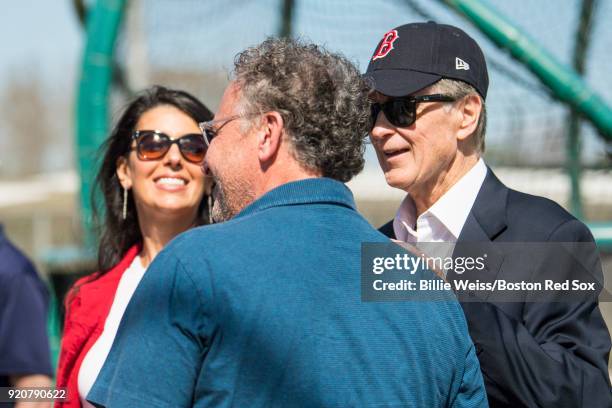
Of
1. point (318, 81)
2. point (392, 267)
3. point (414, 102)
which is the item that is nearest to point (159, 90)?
point (414, 102)

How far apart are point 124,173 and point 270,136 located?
1454 millimetres

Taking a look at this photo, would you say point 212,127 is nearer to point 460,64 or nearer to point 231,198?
point 231,198

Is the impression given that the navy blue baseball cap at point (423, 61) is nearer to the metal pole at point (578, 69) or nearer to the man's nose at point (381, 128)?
the man's nose at point (381, 128)

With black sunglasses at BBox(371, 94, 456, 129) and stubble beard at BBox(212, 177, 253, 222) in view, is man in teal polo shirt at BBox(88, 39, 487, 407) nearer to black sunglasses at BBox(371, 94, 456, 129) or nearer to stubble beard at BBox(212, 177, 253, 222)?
stubble beard at BBox(212, 177, 253, 222)

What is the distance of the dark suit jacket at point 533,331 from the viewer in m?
1.79

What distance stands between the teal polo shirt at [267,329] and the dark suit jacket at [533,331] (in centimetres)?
30

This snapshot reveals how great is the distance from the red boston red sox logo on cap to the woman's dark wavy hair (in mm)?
937

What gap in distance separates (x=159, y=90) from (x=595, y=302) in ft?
5.79

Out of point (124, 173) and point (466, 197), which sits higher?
point (124, 173)

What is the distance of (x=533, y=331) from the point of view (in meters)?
1.90

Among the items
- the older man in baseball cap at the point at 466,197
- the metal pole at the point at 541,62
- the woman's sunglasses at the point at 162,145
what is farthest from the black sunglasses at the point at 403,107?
the metal pole at the point at 541,62

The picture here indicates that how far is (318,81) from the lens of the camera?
168 cm

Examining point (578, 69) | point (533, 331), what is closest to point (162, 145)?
point (533, 331)

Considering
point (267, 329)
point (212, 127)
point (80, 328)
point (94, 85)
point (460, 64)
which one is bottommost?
point (80, 328)
